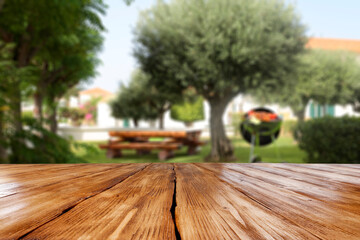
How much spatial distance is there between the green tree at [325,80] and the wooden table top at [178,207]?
47.7ft

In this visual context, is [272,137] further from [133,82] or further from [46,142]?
[133,82]

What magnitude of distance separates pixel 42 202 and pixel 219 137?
376 inches

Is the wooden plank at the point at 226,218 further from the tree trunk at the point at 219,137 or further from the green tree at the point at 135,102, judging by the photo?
the green tree at the point at 135,102

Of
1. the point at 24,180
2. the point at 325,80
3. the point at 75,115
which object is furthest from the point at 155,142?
the point at 75,115

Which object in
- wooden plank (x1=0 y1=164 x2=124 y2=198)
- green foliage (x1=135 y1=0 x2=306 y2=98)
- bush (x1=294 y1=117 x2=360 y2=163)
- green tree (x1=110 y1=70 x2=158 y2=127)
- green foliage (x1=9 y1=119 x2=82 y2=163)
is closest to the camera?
wooden plank (x1=0 y1=164 x2=124 y2=198)

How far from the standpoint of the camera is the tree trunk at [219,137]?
32.6ft

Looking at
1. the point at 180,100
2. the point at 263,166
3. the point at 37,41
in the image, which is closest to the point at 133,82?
the point at 180,100

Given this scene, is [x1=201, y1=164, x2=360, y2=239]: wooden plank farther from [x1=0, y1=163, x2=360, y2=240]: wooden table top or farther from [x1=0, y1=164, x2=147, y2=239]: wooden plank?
[x1=0, y1=164, x2=147, y2=239]: wooden plank

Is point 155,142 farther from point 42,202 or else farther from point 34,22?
point 42,202

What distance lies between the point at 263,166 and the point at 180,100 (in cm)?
1012

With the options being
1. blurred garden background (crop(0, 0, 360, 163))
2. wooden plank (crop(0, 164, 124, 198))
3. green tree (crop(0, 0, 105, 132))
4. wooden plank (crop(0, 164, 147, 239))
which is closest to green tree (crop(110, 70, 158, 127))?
blurred garden background (crop(0, 0, 360, 163))

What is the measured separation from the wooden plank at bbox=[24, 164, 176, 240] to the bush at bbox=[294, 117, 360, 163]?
277 inches

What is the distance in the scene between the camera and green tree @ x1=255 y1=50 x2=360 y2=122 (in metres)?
15.2

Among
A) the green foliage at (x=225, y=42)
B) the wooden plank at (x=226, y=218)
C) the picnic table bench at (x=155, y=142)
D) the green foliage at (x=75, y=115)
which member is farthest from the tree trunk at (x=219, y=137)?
the green foliage at (x=75, y=115)
